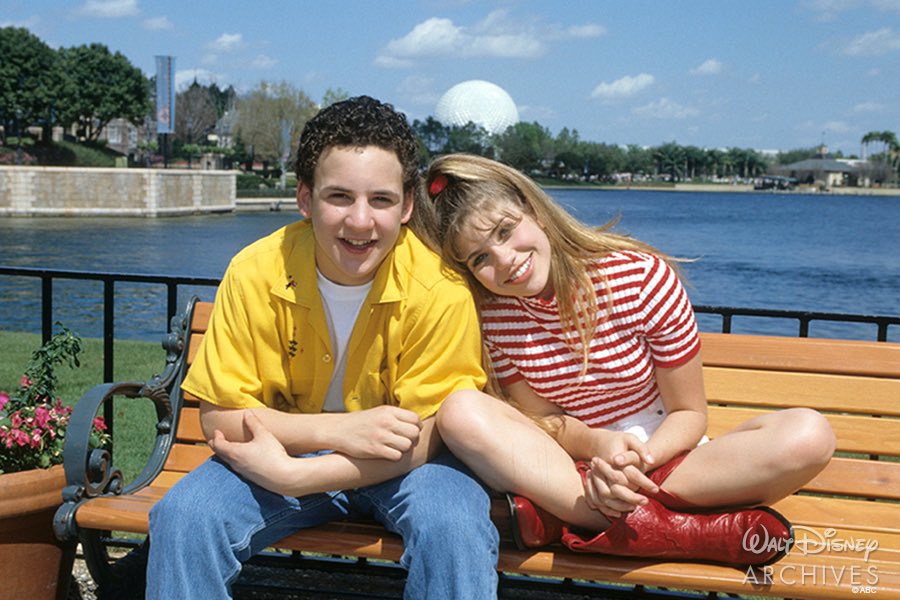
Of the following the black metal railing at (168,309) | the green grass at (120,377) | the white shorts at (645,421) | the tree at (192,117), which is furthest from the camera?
the tree at (192,117)

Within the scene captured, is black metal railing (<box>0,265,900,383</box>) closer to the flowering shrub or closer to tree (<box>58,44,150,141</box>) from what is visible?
the flowering shrub

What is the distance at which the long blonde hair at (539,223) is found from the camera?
2.65m

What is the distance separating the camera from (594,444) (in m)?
2.60

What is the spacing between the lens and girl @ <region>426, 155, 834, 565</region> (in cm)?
231

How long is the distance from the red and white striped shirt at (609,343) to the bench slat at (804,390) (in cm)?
41

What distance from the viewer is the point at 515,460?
7.82ft

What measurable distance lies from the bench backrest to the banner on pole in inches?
1995

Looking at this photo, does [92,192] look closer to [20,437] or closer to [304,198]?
[20,437]

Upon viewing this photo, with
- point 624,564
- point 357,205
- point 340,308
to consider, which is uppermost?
point 357,205

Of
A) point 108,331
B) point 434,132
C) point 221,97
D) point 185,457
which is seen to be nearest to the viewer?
point 185,457

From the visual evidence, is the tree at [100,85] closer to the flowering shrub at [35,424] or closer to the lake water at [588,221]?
the lake water at [588,221]

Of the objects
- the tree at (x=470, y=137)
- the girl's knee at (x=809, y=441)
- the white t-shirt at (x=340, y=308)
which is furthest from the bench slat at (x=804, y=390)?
the tree at (x=470, y=137)

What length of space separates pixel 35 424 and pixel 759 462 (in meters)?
2.10

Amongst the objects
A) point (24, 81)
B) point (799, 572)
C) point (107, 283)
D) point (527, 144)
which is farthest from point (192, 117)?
point (799, 572)
